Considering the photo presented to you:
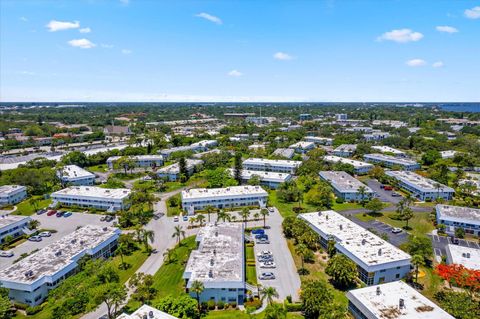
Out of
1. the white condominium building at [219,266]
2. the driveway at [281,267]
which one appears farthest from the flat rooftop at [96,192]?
the driveway at [281,267]

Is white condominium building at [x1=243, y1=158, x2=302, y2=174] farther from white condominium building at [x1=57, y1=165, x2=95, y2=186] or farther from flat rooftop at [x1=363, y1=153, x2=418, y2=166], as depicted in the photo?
white condominium building at [x1=57, y1=165, x2=95, y2=186]

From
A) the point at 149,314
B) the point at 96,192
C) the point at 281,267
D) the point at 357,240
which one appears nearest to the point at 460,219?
the point at 357,240

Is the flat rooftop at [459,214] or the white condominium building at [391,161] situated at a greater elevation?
the white condominium building at [391,161]

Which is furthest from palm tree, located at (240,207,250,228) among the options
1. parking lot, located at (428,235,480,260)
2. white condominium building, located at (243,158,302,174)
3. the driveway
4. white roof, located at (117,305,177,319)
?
white condominium building, located at (243,158,302,174)

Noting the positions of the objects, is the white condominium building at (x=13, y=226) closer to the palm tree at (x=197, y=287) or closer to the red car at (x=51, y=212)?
the red car at (x=51, y=212)

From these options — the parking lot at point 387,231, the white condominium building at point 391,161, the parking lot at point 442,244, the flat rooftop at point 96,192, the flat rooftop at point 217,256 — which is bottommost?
the parking lot at point 442,244

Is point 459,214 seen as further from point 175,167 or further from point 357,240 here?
point 175,167

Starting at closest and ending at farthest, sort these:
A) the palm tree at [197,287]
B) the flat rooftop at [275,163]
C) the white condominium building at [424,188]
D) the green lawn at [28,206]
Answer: the palm tree at [197,287] < the green lawn at [28,206] < the white condominium building at [424,188] < the flat rooftop at [275,163]
